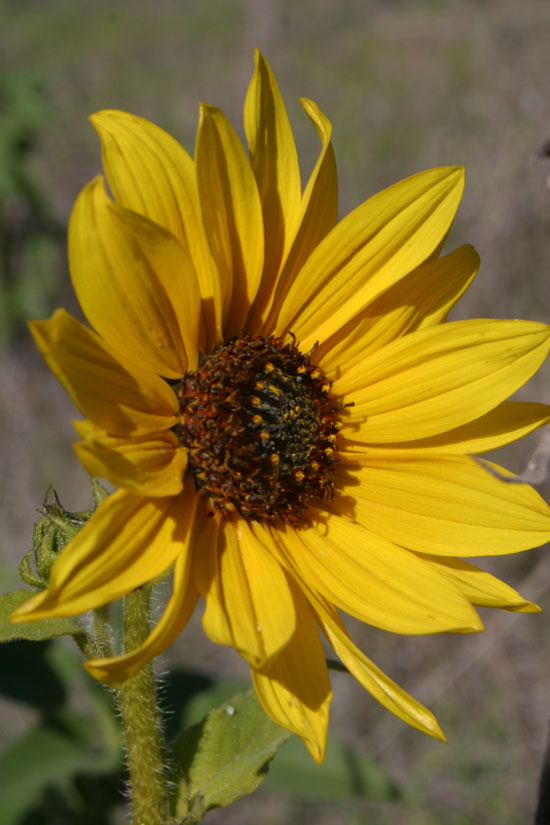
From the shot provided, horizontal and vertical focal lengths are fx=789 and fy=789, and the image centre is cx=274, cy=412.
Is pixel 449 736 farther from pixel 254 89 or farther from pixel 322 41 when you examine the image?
pixel 322 41

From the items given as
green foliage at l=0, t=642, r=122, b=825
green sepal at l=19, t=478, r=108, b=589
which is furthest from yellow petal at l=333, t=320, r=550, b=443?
green foliage at l=0, t=642, r=122, b=825

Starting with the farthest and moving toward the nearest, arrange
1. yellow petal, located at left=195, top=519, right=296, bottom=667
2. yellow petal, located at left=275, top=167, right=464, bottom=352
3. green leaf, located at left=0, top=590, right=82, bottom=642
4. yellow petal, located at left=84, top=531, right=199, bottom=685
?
1. yellow petal, located at left=275, top=167, right=464, bottom=352
2. green leaf, located at left=0, top=590, right=82, bottom=642
3. yellow petal, located at left=195, top=519, right=296, bottom=667
4. yellow petal, located at left=84, top=531, right=199, bottom=685

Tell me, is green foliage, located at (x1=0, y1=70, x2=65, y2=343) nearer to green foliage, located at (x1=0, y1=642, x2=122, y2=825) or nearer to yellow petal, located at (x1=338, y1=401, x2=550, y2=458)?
green foliage, located at (x1=0, y1=642, x2=122, y2=825)

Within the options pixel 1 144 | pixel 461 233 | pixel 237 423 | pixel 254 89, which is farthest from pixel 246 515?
pixel 461 233

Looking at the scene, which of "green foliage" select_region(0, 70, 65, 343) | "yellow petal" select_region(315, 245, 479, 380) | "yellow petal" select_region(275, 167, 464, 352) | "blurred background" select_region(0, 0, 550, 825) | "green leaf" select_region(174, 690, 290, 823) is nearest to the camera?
"green leaf" select_region(174, 690, 290, 823)

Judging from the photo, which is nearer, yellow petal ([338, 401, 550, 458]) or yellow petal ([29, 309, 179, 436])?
yellow petal ([29, 309, 179, 436])

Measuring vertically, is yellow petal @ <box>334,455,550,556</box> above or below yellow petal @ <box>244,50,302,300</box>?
below

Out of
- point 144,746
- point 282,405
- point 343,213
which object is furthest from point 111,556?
point 343,213
